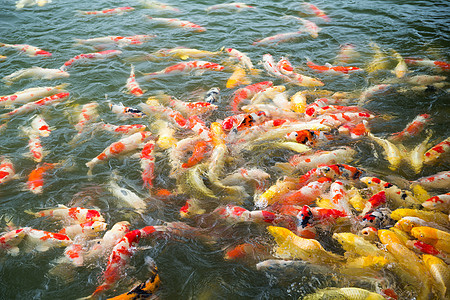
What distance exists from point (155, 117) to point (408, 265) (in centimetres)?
423

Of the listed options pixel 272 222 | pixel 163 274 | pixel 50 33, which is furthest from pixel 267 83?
pixel 50 33

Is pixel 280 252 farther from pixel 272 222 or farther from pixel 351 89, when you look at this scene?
pixel 351 89

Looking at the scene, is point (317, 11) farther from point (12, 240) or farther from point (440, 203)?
point (12, 240)

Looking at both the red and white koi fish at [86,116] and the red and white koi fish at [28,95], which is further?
the red and white koi fish at [28,95]

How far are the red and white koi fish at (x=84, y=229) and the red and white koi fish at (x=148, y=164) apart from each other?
0.86 metres

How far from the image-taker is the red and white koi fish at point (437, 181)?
4211 mm

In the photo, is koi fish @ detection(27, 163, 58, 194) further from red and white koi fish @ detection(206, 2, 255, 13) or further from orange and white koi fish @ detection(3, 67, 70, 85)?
red and white koi fish @ detection(206, 2, 255, 13)

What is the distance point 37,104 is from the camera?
20.6 ft

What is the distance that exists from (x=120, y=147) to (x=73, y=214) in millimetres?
1321

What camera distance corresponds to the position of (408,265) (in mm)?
3309

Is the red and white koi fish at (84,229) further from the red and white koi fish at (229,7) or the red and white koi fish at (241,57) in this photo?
the red and white koi fish at (229,7)

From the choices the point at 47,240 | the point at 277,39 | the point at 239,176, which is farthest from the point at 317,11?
the point at 47,240

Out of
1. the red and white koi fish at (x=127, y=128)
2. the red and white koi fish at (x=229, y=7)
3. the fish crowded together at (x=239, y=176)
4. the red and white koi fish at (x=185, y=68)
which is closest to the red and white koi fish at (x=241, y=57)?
the fish crowded together at (x=239, y=176)

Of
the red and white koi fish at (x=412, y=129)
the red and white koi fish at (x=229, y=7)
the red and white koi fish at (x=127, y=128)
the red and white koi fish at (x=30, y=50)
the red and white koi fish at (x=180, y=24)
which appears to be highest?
the red and white koi fish at (x=229, y=7)
